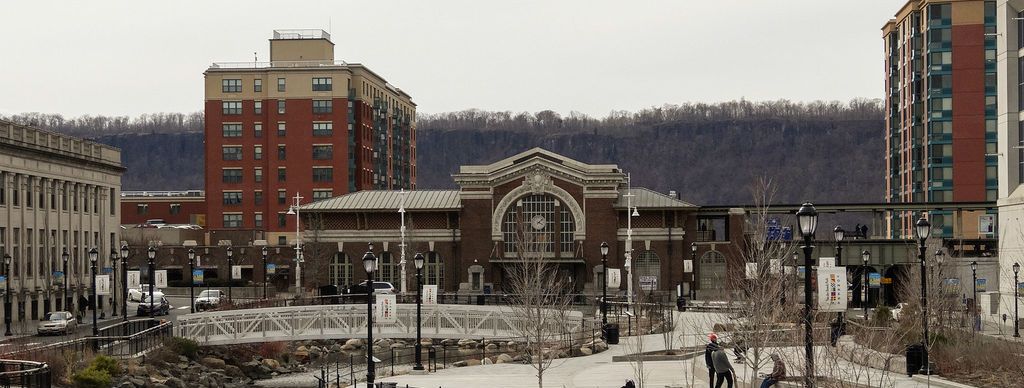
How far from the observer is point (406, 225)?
9619cm

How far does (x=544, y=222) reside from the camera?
93438mm

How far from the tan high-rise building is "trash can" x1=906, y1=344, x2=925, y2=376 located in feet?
318

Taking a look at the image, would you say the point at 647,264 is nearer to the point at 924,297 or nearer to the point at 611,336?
the point at 611,336

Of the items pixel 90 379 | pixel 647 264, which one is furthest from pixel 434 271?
pixel 90 379

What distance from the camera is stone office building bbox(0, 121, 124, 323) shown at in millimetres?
75438

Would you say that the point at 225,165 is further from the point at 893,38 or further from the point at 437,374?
the point at 437,374

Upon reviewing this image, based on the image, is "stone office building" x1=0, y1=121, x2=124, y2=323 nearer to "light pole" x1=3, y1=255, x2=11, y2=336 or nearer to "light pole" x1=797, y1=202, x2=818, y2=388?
"light pole" x1=3, y1=255, x2=11, y2=336

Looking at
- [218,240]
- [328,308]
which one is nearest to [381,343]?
[328,308]

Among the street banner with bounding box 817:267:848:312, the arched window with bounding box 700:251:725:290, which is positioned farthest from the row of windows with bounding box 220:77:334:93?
the street banner with bounding box 817:267:848:312

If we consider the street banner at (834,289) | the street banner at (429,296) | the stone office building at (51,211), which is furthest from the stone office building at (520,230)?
the street banner at (834,289)

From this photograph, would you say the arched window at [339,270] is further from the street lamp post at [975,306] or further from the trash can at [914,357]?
the trash can at [914,357]

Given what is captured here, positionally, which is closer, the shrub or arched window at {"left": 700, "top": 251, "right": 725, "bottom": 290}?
the shrub

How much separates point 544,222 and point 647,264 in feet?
25.6

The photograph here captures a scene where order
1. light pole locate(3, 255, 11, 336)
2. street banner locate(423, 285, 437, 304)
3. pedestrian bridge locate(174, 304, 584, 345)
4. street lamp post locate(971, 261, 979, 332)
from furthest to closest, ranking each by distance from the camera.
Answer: light pole locate(3, 255, 11, 336)
street banner locate(423, 285, 437, 304)
pedestrian bridge locate(174, 304, 584, 345)
street lamp post locate(971, 261, 979, 332)
